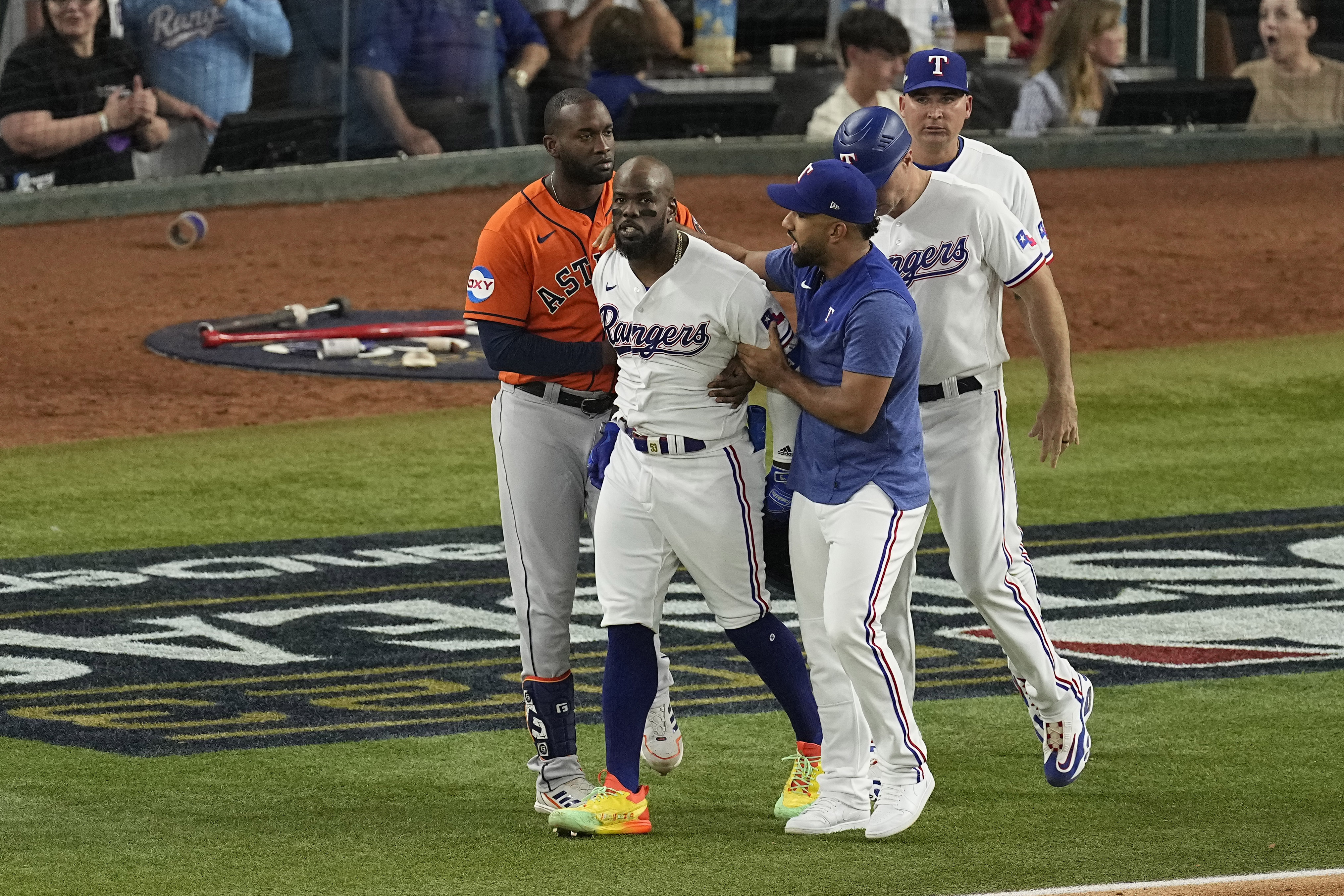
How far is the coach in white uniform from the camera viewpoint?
16.1 ft

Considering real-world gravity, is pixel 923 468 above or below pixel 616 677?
above

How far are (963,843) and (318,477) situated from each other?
534 cm

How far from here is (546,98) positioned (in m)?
16.8

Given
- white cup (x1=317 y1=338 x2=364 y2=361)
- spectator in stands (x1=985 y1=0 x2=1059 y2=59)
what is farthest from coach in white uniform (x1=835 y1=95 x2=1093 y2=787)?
spectator in stands (x1=985 y1=0 x2=1059 y2=59)

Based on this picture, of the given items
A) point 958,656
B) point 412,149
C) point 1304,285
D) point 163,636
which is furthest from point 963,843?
point 412,149

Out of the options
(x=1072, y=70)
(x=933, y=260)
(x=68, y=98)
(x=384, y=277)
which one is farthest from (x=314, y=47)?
(x=933, y=260)

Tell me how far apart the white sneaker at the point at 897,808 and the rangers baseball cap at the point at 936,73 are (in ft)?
5.64

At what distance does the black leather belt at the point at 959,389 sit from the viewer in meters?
4.99

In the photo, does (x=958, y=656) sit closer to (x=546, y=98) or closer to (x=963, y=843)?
(x=963, y=843)

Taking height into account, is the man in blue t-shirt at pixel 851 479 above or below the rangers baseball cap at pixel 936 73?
below

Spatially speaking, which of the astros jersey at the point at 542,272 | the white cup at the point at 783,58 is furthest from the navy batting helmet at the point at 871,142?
the white cup at the point at 783,58

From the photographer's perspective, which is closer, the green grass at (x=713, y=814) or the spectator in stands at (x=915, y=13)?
the green grass at (x=713, y=814)

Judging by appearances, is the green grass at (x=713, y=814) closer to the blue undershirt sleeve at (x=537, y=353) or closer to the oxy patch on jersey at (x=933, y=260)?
the blue undershirt sleeve at (x=537, y=353)

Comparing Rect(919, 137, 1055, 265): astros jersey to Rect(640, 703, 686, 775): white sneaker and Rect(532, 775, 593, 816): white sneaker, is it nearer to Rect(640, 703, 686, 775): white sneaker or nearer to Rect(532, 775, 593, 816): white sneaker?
Rect(640, 703, 686, 775): white sneaker
